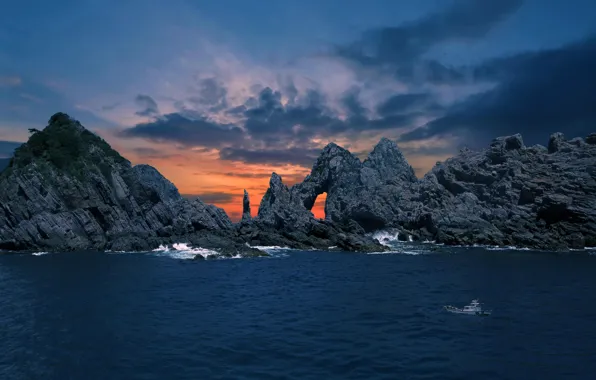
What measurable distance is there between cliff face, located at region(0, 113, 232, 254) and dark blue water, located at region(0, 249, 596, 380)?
1877 inches

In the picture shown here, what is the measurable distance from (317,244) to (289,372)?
273 feet

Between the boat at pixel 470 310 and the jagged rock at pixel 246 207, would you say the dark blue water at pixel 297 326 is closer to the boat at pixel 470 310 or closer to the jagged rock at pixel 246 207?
the boat at pixel 470 310

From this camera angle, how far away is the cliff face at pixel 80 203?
9988cm

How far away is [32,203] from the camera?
107 meters

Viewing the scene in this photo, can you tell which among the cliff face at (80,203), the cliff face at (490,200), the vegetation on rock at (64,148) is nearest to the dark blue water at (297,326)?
the cliff face at (80,203)

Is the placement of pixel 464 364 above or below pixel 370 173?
below

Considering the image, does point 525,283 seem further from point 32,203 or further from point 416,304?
point 32,203

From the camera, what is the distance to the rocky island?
9944 cm

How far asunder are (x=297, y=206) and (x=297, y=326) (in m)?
127

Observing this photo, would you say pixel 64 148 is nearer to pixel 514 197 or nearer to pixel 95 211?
pixel 95 211

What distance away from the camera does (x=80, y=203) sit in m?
118

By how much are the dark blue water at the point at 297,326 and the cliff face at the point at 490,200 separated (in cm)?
5027

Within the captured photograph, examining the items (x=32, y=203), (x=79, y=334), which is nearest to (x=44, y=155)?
(x=32, y=203)

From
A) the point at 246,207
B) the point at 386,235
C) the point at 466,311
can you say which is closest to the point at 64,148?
the point at 246,207
